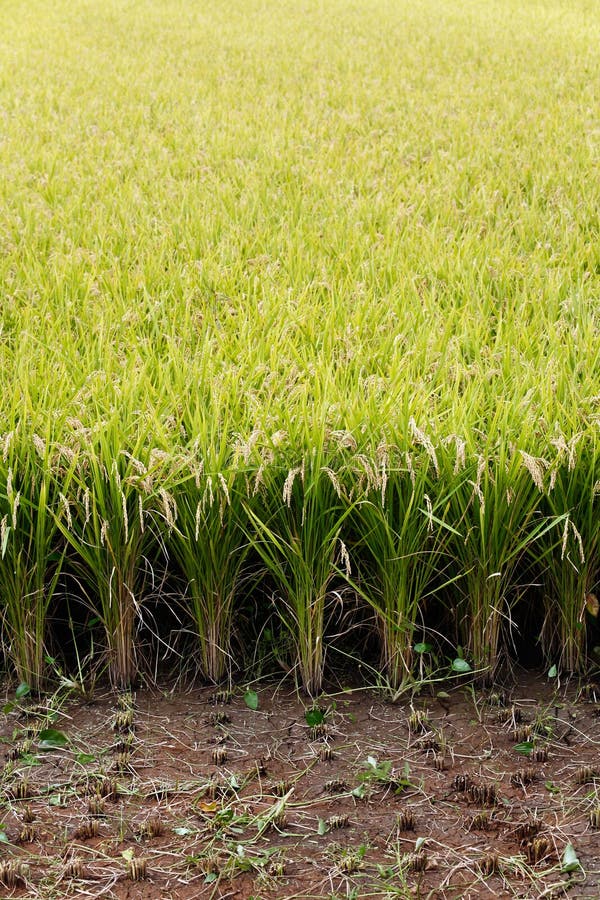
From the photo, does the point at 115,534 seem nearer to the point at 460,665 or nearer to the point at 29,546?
the point at 29,546

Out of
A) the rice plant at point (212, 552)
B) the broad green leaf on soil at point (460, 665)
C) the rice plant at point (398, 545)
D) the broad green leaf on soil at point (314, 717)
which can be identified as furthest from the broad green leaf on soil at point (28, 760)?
the broad green leaf on soil at point (460, 665)

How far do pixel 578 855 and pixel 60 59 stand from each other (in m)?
9.80

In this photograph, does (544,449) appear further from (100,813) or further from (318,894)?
(100,813)

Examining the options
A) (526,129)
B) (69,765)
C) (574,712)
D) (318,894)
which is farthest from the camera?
(526,129)

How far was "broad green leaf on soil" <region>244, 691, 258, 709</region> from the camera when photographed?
2268mm

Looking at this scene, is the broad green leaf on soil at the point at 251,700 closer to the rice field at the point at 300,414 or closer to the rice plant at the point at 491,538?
the rice field at the point at 300,414

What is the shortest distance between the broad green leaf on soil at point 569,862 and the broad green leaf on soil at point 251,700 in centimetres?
77

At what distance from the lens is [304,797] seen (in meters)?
1.99

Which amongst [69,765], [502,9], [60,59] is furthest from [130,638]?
[502,9]

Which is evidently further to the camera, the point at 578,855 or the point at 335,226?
the point at 335,226

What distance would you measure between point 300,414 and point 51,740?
3.05 feet

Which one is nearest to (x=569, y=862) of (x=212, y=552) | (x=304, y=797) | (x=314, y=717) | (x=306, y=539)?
(x=304, y=797)

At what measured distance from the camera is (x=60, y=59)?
32.4 feet

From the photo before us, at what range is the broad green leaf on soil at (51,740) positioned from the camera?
213cm
